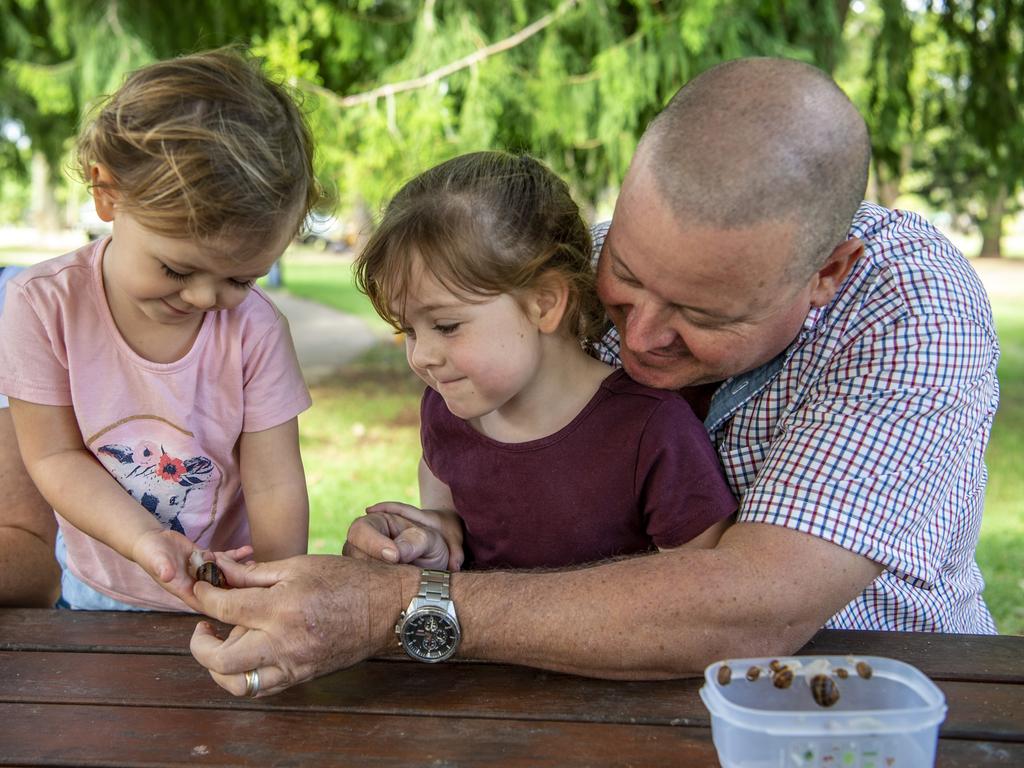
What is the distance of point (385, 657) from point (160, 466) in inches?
25.3

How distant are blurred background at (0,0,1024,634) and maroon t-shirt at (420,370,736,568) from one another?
2853mm

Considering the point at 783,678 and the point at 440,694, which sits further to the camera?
the point at 440,694

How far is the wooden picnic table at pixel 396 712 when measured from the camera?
1.38 m

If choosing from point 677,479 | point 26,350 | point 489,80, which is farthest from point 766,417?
point 489,80

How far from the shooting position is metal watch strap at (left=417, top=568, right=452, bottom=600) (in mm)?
1615

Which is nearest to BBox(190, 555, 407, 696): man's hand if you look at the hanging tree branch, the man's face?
the man's face

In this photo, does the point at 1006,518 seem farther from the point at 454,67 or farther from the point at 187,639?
the point at 187,639

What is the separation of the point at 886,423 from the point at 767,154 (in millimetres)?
467

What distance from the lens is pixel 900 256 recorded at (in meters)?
1.88

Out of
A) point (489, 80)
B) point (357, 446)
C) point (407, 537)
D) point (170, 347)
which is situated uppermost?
point (170, 347)

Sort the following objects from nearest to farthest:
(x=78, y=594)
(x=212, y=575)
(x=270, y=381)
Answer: (x=212, y=575) → (x=270, y=381) → (x=78, y=594)

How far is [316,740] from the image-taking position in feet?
4.65

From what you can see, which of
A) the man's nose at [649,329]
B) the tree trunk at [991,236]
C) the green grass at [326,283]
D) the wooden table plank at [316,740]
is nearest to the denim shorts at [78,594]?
the wooden table plank at [316,740]

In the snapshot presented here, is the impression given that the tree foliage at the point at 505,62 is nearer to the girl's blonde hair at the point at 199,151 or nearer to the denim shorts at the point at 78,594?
the denim shorts at the point at 78,594
